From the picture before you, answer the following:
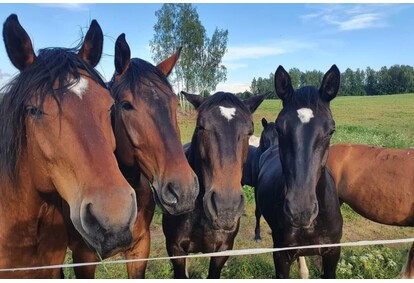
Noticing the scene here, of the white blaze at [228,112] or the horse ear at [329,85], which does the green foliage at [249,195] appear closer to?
the horse ear at [329,85]

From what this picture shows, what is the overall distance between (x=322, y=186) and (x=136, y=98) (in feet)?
6.56

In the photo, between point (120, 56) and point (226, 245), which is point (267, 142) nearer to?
point (226, 245)

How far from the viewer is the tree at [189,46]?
30984 millimetres

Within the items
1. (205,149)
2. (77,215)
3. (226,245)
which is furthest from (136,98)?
(226,245)

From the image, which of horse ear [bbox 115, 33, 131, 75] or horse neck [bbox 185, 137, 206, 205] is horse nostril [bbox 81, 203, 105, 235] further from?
horse neck [bbox 185, 137, 206, 205]

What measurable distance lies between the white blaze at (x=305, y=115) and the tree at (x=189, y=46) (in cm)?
2627

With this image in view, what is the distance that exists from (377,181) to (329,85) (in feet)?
7.32

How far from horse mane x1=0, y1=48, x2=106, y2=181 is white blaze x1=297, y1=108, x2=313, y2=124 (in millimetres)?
1806

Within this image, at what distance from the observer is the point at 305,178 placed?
2984 millimetres

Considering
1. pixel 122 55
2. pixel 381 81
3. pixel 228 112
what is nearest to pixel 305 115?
pixel 228 112

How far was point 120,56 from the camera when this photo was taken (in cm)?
307

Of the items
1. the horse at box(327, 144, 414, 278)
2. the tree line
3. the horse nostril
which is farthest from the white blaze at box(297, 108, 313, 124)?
the tree line

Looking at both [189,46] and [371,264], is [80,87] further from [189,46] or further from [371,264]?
[189,46]

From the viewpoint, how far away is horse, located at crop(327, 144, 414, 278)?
4777 mm
